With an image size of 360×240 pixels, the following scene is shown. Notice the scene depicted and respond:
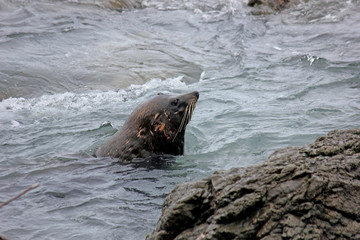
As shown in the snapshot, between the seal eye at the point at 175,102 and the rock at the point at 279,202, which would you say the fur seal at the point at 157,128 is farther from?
the rock at the point at 279,202

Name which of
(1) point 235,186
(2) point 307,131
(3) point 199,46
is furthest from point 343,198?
(3) point 199,46

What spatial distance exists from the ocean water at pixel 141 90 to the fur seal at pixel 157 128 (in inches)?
9.7

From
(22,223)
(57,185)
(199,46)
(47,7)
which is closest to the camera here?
(22,223)

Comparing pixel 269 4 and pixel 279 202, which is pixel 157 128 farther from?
pixel 269 4

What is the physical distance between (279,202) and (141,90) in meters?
7.81

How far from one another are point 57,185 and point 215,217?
3.01 m

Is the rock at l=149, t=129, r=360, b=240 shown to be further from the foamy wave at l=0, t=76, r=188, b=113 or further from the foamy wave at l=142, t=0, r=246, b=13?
the foamy wave at l=142, t=0, r=246, b=13

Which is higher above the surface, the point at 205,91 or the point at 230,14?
the point at 230,14

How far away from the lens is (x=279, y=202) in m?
2.96

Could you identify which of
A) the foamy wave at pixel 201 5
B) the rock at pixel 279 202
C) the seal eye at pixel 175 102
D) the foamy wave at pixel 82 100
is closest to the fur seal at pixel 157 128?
the seal eye at pixel 175 102

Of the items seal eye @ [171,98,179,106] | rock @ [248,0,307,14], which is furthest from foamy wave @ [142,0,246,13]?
seal eye @ [171,98,179,106]

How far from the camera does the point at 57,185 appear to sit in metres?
5.57

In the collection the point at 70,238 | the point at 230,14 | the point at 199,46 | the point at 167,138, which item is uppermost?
the point at 230,14

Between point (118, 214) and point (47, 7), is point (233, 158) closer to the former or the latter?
point (118, 214)
